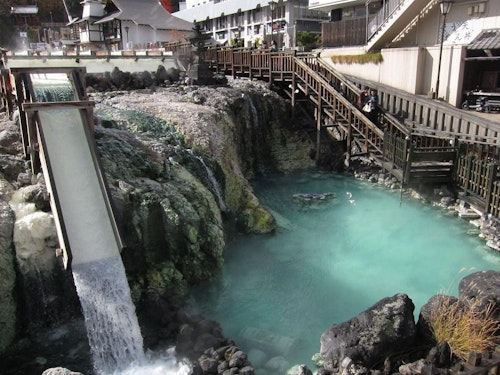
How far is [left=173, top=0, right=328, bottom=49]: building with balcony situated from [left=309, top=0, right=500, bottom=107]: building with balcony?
48.7ft

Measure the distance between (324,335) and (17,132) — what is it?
962 cm

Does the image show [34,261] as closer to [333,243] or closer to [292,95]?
[333,243]

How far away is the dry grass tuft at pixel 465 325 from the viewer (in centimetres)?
775

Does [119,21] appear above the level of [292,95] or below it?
above


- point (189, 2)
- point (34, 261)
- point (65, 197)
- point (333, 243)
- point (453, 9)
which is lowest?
point (333, 243)

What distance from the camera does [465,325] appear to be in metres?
7.92

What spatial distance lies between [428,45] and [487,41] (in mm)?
3677

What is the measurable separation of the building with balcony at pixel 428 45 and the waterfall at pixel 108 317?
1477 centimetres

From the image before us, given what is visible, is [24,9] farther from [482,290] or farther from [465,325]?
[465,325]

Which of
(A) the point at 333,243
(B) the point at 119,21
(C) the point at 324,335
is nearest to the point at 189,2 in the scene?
(B) the point at 119,21

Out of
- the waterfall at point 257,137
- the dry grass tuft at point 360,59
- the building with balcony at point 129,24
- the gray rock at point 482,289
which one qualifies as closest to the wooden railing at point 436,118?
the dry grass tuft at point 360,59

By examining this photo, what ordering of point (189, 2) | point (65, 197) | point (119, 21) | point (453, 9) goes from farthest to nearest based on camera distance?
point (189, 2), point (119, 21), point (453, 9), point (65, 197)

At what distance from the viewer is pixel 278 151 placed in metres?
22.9

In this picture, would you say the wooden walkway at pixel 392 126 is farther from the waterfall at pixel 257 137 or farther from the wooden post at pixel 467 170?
the waterfall at pixel 257 137
